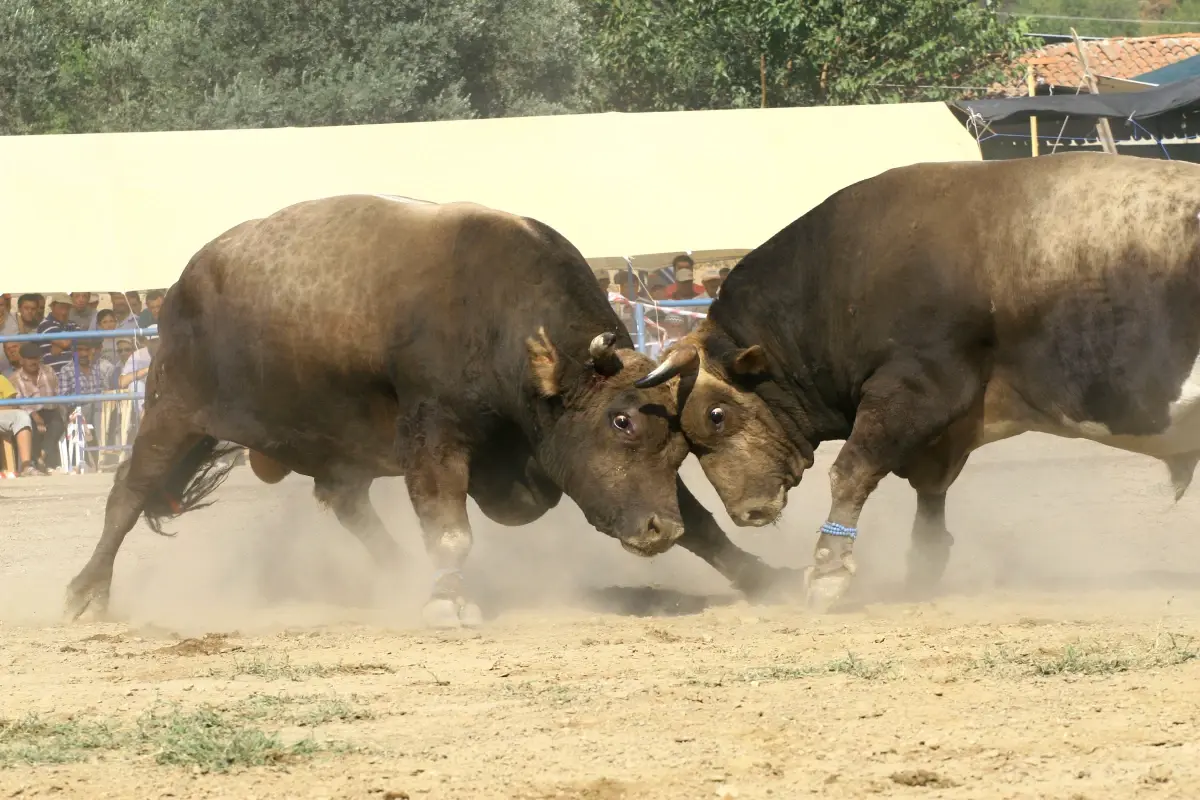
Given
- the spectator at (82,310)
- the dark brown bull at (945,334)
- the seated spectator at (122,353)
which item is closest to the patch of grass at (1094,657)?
the dark brown bull at (945,334)

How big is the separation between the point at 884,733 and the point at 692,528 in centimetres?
385

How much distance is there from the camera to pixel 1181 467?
8.40 meters

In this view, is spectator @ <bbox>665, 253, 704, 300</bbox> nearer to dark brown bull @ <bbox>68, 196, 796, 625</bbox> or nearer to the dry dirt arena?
the dry dirt arena

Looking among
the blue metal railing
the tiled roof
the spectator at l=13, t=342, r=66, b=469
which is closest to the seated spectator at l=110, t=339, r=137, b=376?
the spectator at l=13, t=342, r=66, b=469

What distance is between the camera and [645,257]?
59.2 ft

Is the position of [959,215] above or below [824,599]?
above

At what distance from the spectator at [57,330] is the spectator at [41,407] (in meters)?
0.09

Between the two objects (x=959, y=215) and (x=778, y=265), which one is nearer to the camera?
(x=959, y=215)

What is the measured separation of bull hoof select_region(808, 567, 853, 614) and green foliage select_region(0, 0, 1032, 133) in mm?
20530

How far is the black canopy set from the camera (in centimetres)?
2016

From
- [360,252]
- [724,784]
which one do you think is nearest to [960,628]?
[724,784]

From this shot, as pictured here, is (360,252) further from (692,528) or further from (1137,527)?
(1137,527)

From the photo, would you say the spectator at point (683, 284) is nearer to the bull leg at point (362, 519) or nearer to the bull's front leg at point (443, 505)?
the bull leg at point (362, 519)

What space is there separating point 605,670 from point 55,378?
10.6 meters
